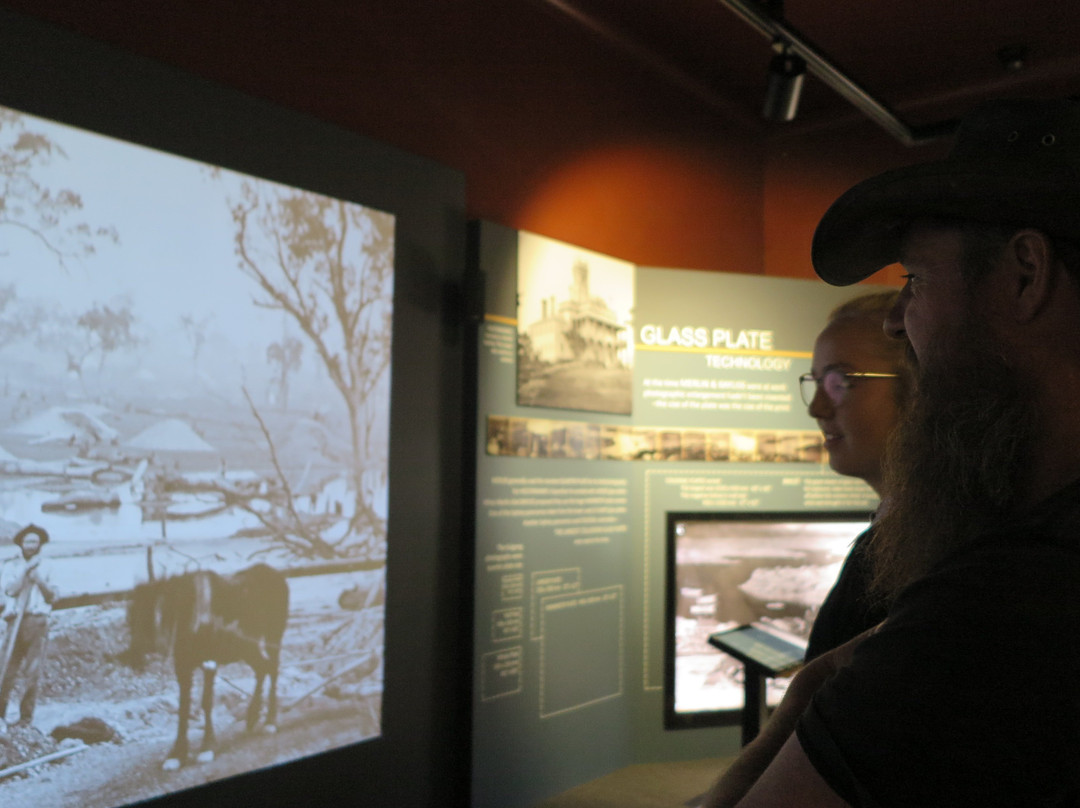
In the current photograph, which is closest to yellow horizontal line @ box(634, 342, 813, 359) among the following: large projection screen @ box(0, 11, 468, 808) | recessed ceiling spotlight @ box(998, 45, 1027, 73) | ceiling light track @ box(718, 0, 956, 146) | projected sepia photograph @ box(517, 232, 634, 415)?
projected sepia photograph @ box(517, 232, 634, 415)

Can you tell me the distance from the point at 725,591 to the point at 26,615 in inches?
110

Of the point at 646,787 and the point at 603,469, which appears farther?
the point at 603,469

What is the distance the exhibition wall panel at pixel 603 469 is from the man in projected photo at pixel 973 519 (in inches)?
91.0

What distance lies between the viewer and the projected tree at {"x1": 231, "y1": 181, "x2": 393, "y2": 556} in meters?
2.75

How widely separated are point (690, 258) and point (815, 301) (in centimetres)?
78

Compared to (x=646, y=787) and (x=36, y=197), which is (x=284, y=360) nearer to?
(x=36, y=197)

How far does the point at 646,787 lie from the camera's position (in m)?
3.62

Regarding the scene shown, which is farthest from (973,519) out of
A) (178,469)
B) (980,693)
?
(178,469)

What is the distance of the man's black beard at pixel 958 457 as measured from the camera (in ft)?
3.04

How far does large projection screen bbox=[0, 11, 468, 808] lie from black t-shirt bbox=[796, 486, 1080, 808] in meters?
2.09

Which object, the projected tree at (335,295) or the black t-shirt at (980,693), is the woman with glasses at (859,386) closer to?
the black t-shirt at (980,693)

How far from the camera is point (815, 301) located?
4.46 m

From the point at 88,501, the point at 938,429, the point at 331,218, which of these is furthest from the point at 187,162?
the point at 938,429

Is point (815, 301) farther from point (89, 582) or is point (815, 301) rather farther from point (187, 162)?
point (89, 582)
